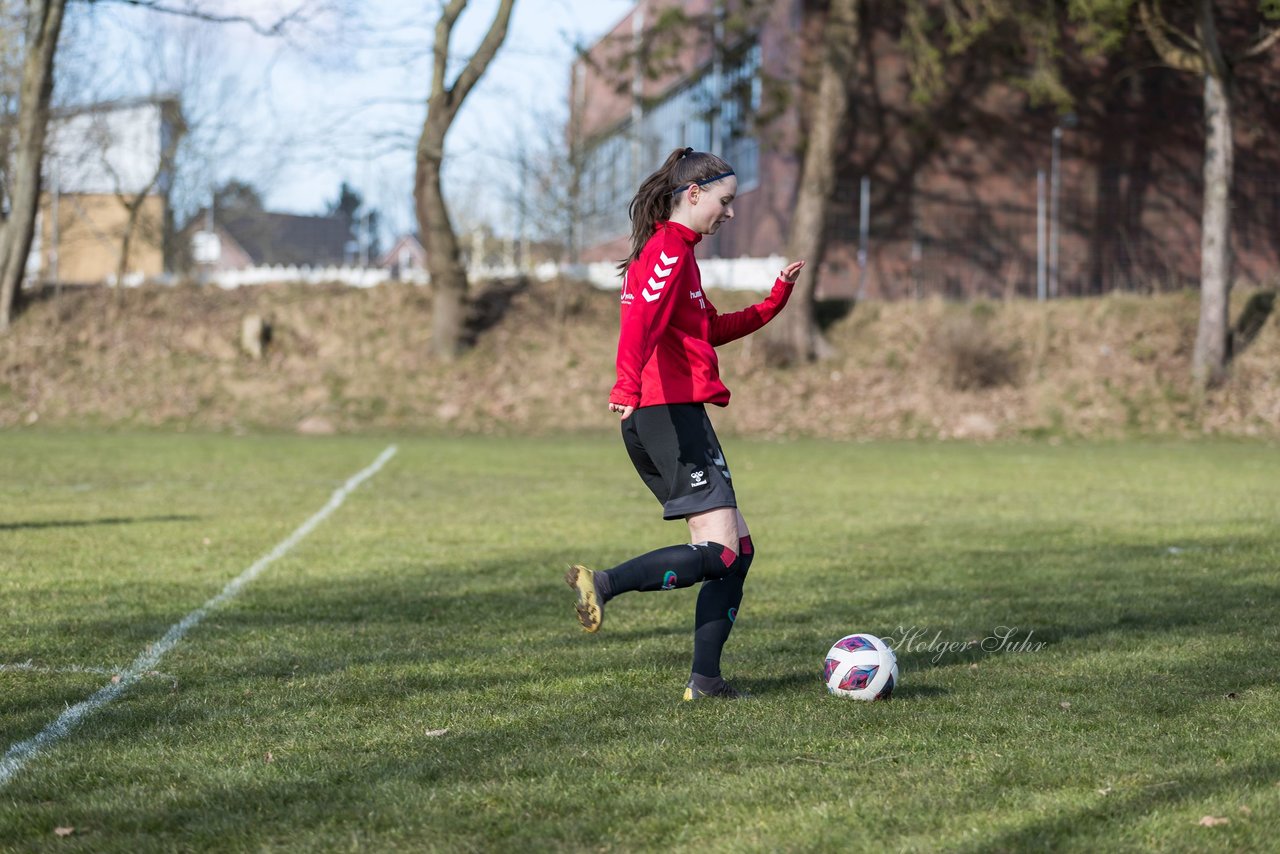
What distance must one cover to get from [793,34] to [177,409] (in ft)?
50.2

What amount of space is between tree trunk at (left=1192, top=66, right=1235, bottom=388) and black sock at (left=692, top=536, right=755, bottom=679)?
2321 cm

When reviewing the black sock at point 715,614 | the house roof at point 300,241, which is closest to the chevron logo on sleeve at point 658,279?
the black sock at point 715,614

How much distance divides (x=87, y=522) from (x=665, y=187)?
26.0ft

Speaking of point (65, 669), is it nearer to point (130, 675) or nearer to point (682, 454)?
point (130, 675)

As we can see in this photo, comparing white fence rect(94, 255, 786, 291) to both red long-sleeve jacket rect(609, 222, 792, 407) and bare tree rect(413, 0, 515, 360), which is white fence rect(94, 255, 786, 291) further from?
red long-sleeve jacket rect(609, 222, 792, 407)

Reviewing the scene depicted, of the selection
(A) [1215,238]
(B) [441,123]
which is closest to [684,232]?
(A) [1215,238]

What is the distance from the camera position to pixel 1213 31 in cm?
2498

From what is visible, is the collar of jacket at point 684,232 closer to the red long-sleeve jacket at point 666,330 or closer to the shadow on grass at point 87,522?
the red long-sleeve jacket at point 666,330

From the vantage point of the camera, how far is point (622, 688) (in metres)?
5.58

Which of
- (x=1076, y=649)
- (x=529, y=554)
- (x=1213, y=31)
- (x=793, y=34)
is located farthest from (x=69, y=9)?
(x=1076, y=649)

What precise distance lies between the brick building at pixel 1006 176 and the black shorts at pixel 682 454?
27.8 m

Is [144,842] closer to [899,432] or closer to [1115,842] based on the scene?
Answer: [1115,842]

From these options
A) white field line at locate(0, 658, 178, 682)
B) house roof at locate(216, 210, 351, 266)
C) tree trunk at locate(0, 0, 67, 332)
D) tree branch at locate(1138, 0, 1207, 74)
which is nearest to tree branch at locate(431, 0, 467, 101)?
tree trunk at locate(0, 0, 67, 332)

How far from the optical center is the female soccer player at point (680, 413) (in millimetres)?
5188
